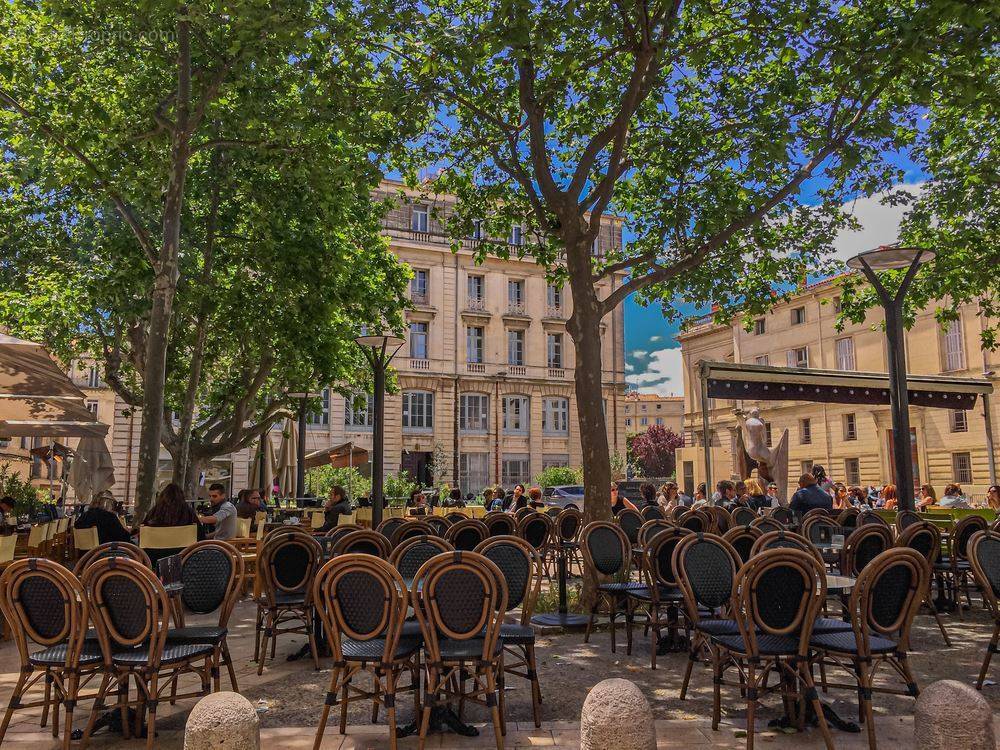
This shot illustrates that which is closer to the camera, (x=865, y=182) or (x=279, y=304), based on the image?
(x=865, y=182)

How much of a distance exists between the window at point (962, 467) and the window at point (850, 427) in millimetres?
5610

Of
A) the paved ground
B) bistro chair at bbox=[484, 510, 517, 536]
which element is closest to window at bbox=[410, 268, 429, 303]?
bistro chair at bbox=[484, 510, 517, 536]

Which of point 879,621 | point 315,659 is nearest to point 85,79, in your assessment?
point 315,659

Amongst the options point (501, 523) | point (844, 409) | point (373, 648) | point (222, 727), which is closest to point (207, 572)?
point (373, 648)

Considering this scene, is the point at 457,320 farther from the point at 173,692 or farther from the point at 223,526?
the point at 173,692

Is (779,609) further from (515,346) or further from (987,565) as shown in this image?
(515,346)

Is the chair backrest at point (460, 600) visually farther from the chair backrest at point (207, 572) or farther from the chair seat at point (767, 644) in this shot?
the chair backrest at point (207, 572)

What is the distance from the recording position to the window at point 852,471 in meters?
40.6

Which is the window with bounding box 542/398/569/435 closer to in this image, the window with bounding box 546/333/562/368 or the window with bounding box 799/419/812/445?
the window with bounding box 546/333/562/368

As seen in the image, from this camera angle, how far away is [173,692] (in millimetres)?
5746

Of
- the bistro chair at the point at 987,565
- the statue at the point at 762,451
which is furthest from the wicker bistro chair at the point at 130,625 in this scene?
the statue at the point at 762,451

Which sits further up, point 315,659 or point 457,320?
point 457,320

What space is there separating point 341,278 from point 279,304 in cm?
153

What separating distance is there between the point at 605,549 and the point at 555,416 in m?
37.6
